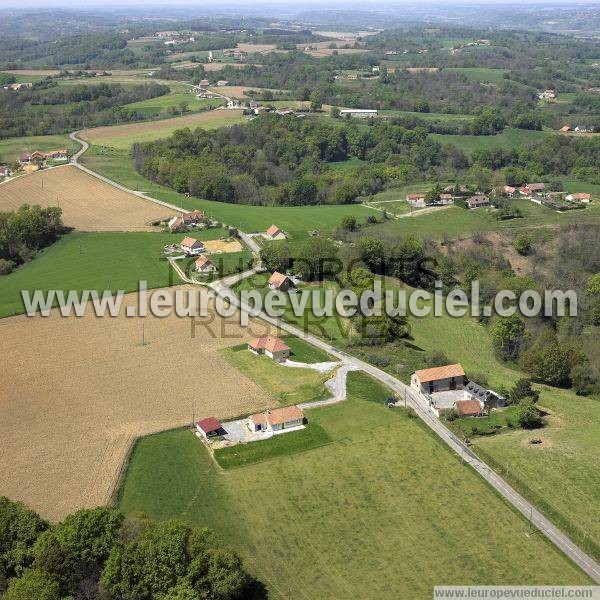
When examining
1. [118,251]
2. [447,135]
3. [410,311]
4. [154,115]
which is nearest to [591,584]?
[410,311]

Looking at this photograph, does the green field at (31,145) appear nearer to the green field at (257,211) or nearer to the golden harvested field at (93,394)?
the green field at (257,211)

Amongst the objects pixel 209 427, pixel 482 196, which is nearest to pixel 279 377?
pixel 209 427

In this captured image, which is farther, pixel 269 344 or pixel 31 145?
pixel 31 145

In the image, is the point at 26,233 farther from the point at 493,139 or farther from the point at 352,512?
the point at 493,139

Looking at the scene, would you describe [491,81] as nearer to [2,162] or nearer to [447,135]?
[447,135]

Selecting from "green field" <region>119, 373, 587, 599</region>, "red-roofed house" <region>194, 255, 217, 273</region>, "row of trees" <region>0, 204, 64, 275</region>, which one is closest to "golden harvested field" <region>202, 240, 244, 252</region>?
"red-roofed house" <region>194, 255, 217, 273</region>

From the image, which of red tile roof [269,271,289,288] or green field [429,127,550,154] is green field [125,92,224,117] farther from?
red tile roof [269,271,289,288]
